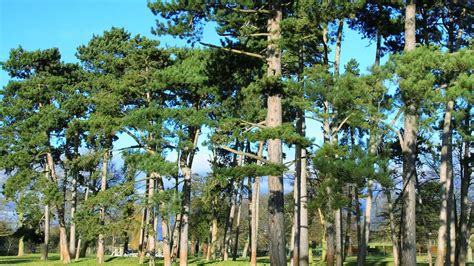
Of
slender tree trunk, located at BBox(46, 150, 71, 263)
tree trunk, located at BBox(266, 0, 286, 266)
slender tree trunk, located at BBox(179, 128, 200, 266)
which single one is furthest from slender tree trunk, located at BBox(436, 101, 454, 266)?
slender tree trunk, located at BBox(46, 150, 71, 263)

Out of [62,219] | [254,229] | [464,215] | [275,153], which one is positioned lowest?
[254,229]

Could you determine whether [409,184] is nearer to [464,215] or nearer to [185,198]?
[464,215]

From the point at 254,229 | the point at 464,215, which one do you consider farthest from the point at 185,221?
the point at 464,215

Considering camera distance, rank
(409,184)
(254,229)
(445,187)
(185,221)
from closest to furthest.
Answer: (409,184)
(445,187)
(185,221)
(254,229)

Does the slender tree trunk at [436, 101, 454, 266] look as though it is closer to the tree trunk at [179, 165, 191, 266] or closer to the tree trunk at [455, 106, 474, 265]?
the tree trunk at [455, 106, 474, 265]

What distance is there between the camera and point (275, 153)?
12.1 metres

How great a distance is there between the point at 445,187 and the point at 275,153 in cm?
802

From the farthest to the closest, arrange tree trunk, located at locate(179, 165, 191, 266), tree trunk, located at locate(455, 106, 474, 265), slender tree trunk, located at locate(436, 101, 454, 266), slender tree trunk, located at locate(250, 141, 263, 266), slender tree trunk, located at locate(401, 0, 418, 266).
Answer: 1. slender tree trunk, located at locate(250, 141, 263, 266)
2. tree trunk, located at locate(179, 165, 191, 266)
3. tree trunk, located at locate(455, 106, 474, 265)
4. slender tree trunk, located at locate(436, 101, 454, 266)
5. slender tree trunk, located at locate(401, 0, 418, 266)

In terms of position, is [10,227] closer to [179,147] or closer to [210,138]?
[179,147]

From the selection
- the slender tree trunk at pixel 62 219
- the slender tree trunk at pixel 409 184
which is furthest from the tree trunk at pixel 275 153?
the slender tree trunk at pixel 62 219

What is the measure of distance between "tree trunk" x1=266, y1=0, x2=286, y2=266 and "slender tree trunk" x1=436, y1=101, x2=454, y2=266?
6842 millimetres

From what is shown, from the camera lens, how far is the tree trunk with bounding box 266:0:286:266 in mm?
11812

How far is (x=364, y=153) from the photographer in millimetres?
11008

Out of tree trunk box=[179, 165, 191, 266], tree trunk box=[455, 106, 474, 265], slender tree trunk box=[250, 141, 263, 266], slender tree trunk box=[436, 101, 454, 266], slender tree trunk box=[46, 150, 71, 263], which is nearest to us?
slender tree trunk box=[436, 101, 454, 266]
